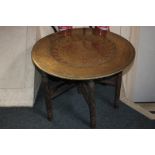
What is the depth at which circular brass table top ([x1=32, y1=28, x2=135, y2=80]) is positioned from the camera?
6.59 ft

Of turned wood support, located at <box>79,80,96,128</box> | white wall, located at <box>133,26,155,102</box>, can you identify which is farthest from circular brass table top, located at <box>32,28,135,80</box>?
white wall, located at <box>133,26,155,102</box>

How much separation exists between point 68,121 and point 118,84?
0.52 m

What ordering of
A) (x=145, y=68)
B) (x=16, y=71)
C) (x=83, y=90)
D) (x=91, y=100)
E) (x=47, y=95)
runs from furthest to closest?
(x=145, y=68) < (x=16, y=71) < (x=83, y=90) < (x=47, y=95) < (x=91, y=100)

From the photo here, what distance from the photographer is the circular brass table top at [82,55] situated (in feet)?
6.59

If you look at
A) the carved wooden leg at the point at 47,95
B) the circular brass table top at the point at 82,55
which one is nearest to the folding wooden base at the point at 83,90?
the carved wooden leg at the point at 47,95

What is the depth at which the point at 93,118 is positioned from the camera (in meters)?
2.23

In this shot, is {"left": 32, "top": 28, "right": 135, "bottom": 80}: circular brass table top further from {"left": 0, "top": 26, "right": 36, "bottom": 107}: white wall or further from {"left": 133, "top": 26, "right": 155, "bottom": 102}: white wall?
{"left": 133, "top": 26, "right": 155, "bottom": 102}: white wall

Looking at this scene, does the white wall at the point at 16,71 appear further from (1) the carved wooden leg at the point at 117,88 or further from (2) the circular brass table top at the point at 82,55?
(1) the carved wooden leg at the point at 117,88

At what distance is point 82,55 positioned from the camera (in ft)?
7.11

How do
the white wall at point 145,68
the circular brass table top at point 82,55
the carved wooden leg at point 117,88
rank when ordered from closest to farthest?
1. the circular brass table top at point 82,55
2. the carved wooden leg at point 117,88
3. the white wall at point 145,68

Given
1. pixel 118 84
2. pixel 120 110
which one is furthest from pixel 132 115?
pixel 118 84

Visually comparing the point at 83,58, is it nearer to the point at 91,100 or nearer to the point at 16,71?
the point at 91,100

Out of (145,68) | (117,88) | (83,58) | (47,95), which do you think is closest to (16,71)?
(47,95)
